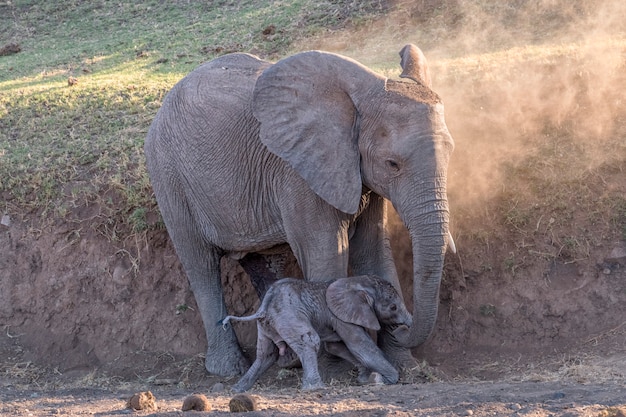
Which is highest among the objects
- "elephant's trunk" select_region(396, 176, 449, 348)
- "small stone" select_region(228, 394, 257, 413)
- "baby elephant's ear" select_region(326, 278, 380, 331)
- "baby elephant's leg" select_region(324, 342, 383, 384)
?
"elephant's trunk" select_region(396, 176, 449, 348)

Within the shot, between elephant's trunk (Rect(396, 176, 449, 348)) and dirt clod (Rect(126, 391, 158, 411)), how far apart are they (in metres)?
2.28

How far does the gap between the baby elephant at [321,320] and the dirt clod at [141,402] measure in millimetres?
1592

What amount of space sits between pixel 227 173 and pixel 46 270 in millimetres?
2746

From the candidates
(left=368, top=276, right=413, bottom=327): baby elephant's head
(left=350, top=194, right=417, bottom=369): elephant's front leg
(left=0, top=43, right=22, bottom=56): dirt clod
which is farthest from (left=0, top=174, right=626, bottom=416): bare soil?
(left=0, top=43, right=22, bottom=56): dirt clod

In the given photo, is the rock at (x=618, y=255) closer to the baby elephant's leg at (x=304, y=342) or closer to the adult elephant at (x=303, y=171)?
the adult elephant at (x=303, y=171)

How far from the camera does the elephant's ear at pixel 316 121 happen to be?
8023 mm

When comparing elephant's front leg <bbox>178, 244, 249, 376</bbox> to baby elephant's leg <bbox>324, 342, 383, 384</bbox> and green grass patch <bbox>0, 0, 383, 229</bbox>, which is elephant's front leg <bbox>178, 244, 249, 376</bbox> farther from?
baby elephant's leg <bbox>324, 342, 383, 384</bbox>

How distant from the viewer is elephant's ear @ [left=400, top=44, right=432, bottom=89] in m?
8.01

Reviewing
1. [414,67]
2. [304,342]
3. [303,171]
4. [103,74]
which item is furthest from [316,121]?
[103,74]

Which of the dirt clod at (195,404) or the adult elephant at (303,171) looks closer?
the dirt clod at (195,404)

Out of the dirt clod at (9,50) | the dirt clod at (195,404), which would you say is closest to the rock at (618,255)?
the dirt clod at (195,404)

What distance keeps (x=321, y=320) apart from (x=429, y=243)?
1352mm

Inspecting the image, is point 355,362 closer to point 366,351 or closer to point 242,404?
point 366,351

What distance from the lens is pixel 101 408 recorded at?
6.88m
